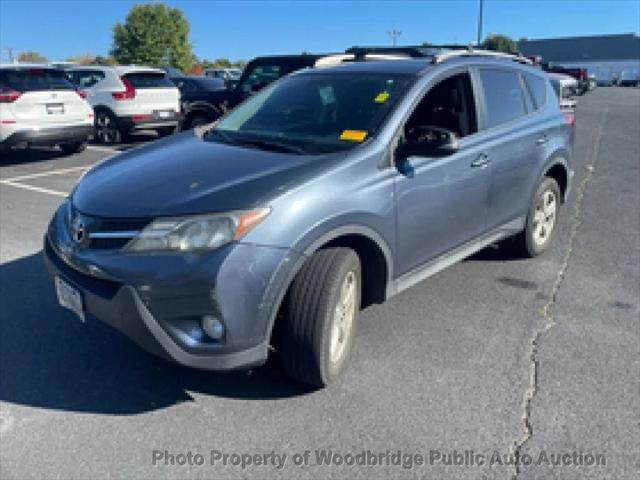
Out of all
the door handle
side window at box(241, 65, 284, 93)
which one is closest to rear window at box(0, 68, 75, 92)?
side window at box(241, 65, 284, 93)

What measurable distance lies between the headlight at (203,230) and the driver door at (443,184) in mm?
1034

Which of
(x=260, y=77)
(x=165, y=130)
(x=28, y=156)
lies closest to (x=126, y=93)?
(x=165, y=130)

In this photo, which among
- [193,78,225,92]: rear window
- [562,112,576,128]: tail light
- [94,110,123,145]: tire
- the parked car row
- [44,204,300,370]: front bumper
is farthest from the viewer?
[193,78,225,92]: rear window

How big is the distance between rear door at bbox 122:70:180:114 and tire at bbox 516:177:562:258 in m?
8.97

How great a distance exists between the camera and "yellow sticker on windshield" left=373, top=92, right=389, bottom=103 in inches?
144

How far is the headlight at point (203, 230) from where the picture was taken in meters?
2.67

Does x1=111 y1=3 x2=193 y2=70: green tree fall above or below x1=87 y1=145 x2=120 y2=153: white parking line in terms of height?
above

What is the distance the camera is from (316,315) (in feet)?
9.44

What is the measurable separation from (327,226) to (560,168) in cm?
329

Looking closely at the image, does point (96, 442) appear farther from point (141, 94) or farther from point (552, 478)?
point (141, 94)

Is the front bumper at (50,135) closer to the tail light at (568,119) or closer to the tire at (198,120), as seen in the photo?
the tire at (198,120)

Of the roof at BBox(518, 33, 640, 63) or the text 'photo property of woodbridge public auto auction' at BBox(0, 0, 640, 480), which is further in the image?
the roof at BBox(518, 33, 640, 63)

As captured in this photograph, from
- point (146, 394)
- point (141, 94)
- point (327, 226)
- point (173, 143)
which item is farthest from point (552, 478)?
point (141, 94)

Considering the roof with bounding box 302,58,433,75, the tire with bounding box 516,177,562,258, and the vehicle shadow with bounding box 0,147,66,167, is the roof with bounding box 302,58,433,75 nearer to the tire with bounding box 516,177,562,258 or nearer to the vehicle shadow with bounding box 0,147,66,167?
the tire with bounding box 516,177,562,258
